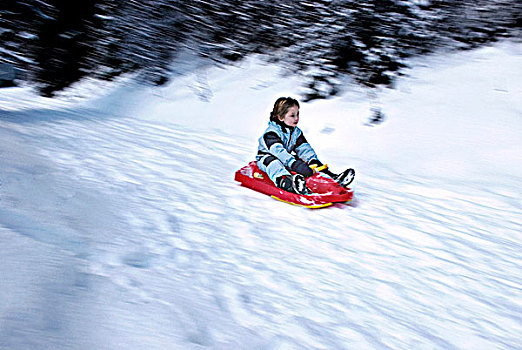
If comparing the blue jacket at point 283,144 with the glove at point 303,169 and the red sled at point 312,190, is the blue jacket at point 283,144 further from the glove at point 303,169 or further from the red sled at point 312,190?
the red sled at point 312,190

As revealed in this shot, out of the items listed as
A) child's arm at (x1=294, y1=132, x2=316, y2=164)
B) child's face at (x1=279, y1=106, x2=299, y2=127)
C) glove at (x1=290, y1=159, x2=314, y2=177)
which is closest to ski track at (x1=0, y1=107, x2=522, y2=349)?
glove at (x1=290, y1=159, x2=314, y2=177)

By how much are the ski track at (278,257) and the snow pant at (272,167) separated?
235 millimetres

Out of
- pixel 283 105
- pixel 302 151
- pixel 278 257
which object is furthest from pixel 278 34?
pixel 278 257

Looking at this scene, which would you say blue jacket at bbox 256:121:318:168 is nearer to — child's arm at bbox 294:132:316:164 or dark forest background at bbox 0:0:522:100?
child's arm at bbox 294:132:316:164

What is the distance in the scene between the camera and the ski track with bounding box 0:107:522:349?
6.54ft

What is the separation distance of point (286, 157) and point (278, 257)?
148 centimetres

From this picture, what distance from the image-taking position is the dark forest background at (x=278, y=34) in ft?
21.1

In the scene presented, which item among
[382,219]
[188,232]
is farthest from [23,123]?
[382,219]

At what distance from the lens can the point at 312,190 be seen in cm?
404

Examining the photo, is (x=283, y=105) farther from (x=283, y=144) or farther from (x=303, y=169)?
(x=303, y=169)

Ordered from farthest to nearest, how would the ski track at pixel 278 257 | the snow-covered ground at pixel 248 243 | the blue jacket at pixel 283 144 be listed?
the blue jacket at pixel 283 144
the ski track at pixel 278 257
the snow-covered ground at pixel 248 243

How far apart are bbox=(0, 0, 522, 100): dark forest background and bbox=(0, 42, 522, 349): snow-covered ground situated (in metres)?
1.16

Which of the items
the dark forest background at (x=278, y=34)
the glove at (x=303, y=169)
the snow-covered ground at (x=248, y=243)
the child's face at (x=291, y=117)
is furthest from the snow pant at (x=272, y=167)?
the dark forest background at (x=278, y=34)

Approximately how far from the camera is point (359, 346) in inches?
76.2
